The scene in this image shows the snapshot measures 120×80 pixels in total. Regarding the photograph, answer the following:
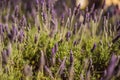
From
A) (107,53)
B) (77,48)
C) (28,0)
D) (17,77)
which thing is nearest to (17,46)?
(17,77)

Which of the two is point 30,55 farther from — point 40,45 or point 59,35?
point 59,35

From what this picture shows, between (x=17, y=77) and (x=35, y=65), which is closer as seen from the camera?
(x=17, y=77)

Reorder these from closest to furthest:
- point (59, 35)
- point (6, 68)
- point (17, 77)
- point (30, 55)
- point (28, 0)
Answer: point (6, 68) → point (17, 77) → point (30, 55) → point (59, 35) → point (28, 0)

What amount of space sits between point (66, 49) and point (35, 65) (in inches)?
10.7

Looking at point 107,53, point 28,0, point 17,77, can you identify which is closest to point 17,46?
point 17,77

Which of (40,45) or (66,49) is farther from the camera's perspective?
(40,45)

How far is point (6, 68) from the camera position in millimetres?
1838

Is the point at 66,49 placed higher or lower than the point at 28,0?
lower

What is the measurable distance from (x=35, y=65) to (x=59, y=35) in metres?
0.39

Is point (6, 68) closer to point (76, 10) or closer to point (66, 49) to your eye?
point (66, 49)

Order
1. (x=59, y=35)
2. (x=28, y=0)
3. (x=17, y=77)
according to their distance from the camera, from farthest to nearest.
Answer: (x=28, y=0) < (x=59, y=35) < (x=17, y=77)

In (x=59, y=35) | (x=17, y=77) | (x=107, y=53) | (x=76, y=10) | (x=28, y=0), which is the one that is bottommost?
(x=17, y=77)

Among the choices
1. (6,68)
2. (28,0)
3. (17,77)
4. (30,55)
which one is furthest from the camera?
(28,0)

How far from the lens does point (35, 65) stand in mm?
2252
